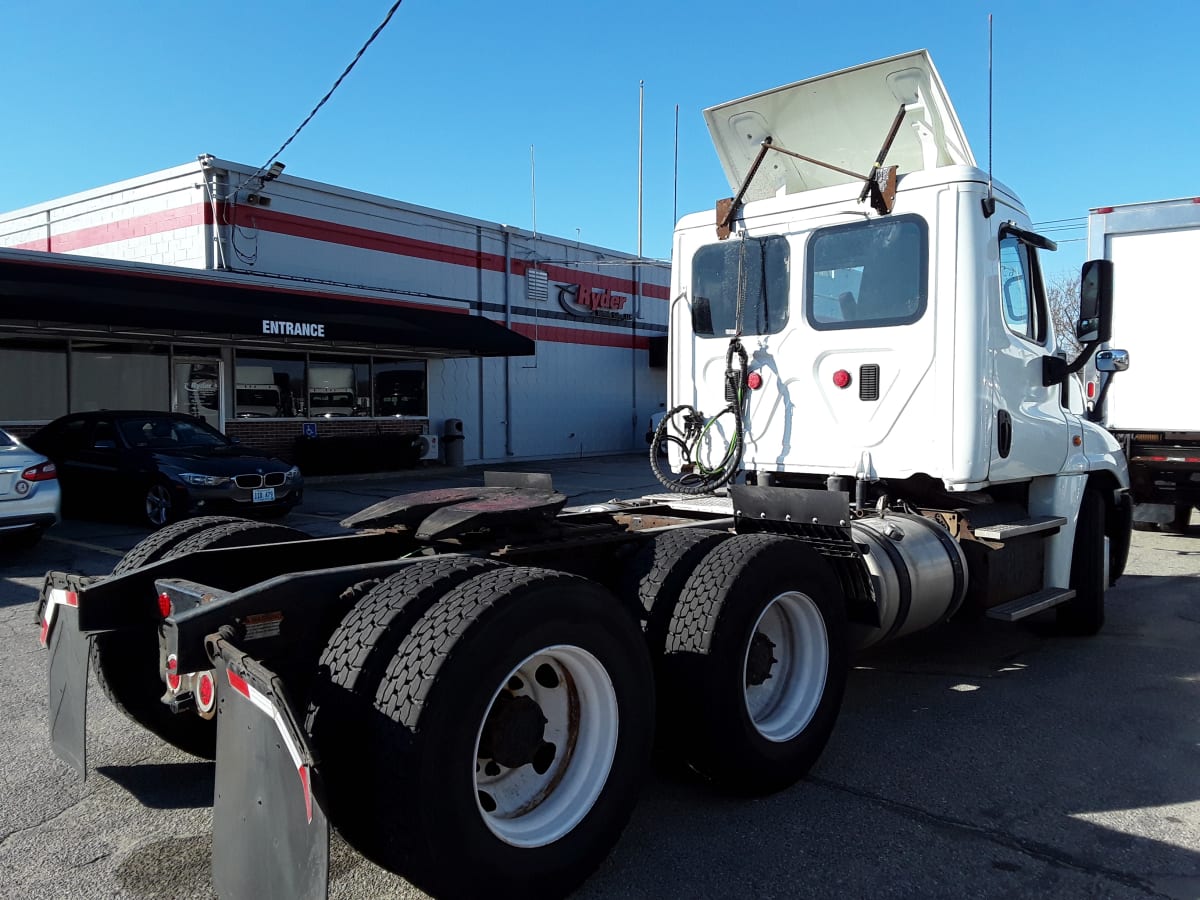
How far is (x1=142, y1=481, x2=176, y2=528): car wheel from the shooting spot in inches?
434

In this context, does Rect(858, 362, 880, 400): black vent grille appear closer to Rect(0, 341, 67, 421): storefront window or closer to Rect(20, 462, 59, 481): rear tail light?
Rect(20, 462, 59, 481): rear tail light

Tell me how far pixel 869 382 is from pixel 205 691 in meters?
3.71

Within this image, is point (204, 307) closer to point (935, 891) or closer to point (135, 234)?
point (135, 234)

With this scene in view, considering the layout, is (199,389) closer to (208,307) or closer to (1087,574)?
(208,307)

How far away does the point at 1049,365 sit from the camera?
5688 mm

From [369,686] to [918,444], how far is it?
3.52 meters

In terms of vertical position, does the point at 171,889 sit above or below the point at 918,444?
below

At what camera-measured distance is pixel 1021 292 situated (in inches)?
216

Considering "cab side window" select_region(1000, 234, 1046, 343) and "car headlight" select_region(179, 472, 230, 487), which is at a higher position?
"cab side window" select_region(1000, 234, 1046, 343)

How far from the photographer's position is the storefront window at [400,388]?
20.3 metres

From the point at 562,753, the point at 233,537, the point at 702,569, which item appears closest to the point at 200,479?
the point at 233,537

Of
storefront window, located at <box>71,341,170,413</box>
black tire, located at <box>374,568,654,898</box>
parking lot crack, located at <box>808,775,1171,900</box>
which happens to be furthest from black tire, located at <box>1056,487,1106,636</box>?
storefront window, located at <box>71,341,170,413</box>

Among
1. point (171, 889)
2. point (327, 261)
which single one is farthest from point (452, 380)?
point (171, 889)

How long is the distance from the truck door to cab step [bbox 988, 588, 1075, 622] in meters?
0.73
